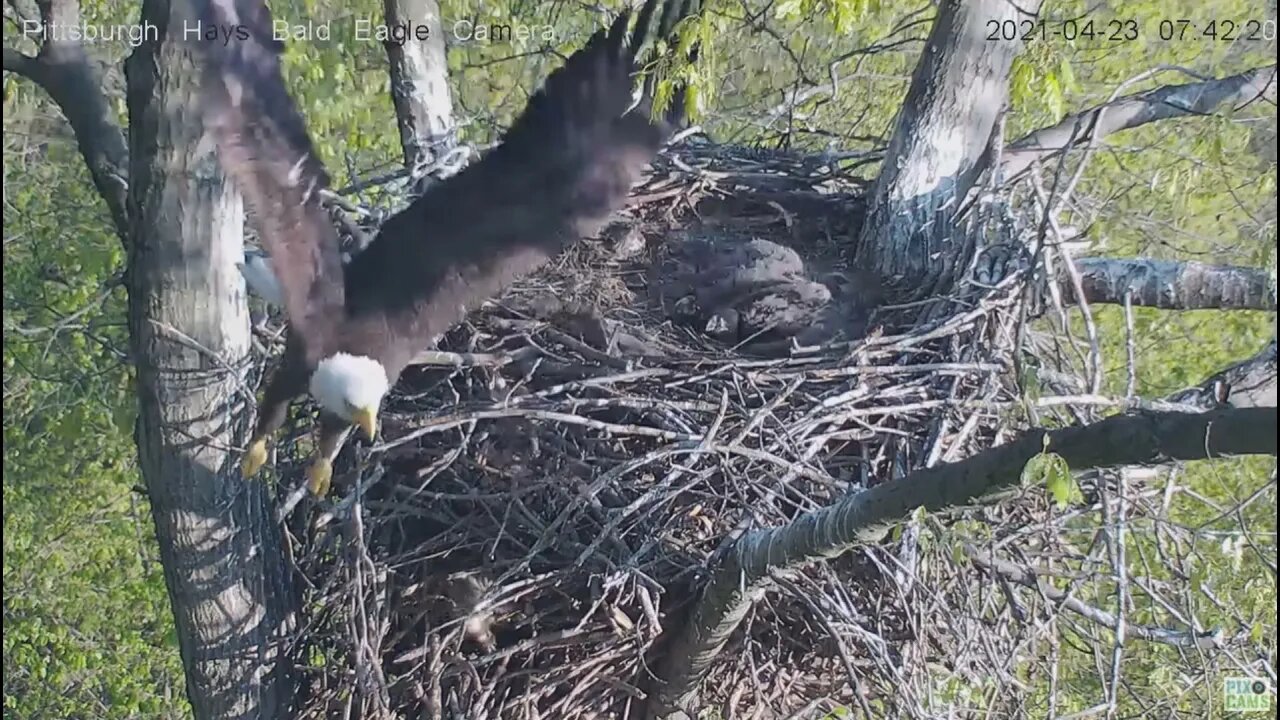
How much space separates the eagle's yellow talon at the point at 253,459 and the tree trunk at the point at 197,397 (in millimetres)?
37

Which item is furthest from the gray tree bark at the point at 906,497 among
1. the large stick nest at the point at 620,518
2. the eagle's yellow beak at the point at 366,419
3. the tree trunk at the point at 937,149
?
the tree trunk at the point at 937,149

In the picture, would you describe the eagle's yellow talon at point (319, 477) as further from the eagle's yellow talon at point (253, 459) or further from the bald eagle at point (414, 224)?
the eagle's yellow talon at point (253, 459)

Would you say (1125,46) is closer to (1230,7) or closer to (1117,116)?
(1230,7)

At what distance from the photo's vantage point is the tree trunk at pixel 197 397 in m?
2.70

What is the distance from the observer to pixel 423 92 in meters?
4.27

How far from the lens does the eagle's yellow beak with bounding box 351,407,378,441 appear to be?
3131 millimetres

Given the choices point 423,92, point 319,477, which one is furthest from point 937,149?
point 319,477

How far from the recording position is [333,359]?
10.8ft

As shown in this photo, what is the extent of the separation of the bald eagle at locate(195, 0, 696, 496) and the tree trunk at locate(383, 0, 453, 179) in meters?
0.81

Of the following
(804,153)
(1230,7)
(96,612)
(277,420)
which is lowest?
(96,612)

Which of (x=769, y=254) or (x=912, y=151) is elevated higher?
(x=912, y=151)

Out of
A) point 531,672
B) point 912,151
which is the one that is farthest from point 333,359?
point 912,151

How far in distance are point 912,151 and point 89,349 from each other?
467cm

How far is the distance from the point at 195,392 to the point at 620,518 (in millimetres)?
1099
